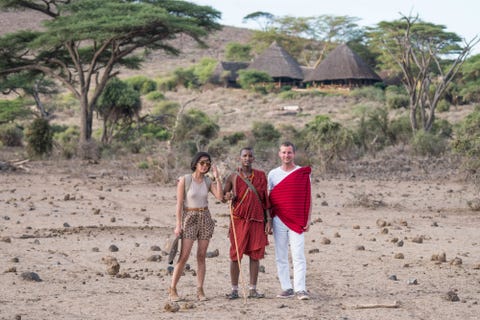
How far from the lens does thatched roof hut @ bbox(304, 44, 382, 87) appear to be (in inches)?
1799

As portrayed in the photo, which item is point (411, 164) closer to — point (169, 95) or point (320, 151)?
point (320, 151)

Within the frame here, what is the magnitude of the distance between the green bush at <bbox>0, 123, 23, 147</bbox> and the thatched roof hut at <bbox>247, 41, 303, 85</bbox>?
2073 cm

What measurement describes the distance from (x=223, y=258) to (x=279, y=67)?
40257 millimetres

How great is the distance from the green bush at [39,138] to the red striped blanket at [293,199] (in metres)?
15.9

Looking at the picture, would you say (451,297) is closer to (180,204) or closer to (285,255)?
(285,255)

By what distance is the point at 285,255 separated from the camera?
5.98 meters

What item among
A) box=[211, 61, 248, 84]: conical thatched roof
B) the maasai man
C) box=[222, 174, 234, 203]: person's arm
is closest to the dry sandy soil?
the maasai man

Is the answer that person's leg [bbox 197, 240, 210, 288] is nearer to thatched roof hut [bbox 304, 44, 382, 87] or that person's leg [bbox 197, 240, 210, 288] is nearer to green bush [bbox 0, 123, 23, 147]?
green bush [bbox 0, 123, 23, 147]

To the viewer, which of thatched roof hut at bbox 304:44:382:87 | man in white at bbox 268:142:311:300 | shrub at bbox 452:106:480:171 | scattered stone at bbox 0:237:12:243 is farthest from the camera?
thatched roof hut at bbox 304:44:382:87

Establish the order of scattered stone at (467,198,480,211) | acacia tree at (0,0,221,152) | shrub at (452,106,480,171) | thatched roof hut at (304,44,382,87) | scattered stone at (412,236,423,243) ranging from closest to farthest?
scattered stone at (412,236,423,243)
scattered stone at (467,198,480,211)
shrub at (452,106,480,171)
acacia tree at (0,0,221,152)
thatched roof hut at (304,44,382,87)

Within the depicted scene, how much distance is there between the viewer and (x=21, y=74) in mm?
25422

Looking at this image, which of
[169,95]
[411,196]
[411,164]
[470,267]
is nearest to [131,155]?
[411,164]

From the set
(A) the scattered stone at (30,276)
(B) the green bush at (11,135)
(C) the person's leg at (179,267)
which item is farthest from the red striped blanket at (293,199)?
(B) the green bush at (11,135)

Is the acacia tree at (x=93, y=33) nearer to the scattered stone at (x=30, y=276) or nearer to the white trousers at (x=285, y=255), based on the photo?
the scattered stone at (x=30, y=276)
